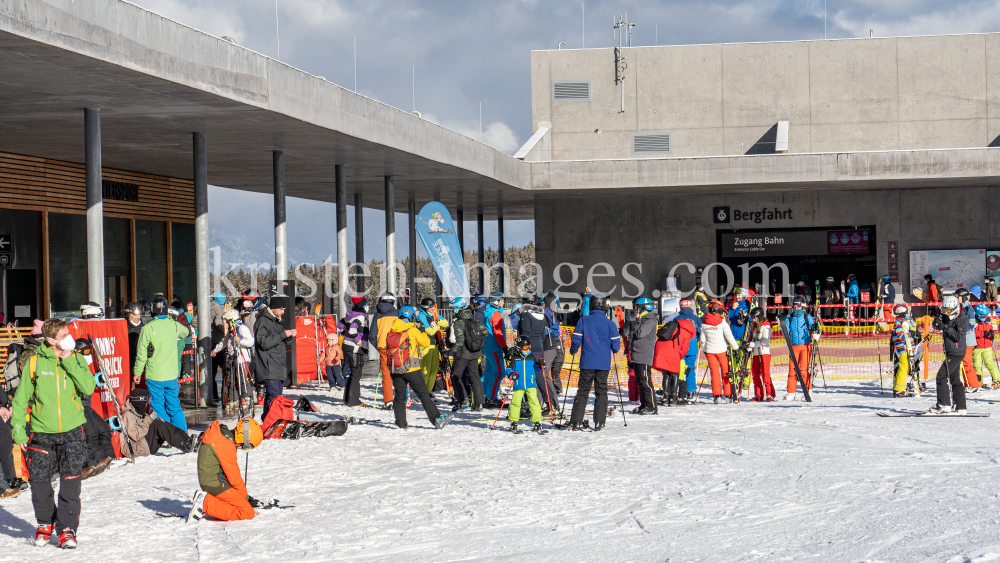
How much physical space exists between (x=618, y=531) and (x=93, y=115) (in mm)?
9160

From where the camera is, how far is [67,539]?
6.52 metres

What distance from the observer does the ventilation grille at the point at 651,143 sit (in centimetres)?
2903

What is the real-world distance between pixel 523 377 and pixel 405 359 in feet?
4.82

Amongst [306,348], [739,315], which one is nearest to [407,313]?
[306,348]

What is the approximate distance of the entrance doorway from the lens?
18.3 meters

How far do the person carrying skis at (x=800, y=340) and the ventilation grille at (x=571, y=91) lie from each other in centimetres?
1616

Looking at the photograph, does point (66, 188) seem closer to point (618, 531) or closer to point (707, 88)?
point (618, 531)

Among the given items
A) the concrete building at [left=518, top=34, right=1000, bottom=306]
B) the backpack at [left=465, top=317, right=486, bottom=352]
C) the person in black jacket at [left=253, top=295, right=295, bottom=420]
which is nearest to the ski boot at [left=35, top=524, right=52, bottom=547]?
the person in black jacket at [left=253, top=295, right=295, bottom=420]

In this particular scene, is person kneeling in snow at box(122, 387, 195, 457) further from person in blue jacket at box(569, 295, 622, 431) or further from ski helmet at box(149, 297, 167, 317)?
person in blue jacket at box(569, 295, 622, 431)

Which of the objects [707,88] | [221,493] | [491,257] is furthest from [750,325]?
[491,257]

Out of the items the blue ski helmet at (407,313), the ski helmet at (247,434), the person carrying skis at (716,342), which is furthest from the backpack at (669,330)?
the ski helmet at (247,434)

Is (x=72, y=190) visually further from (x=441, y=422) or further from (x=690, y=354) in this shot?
(x=690, y=354)

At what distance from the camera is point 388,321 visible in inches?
467

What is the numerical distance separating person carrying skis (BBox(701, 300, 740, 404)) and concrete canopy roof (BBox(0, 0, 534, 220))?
617cm
